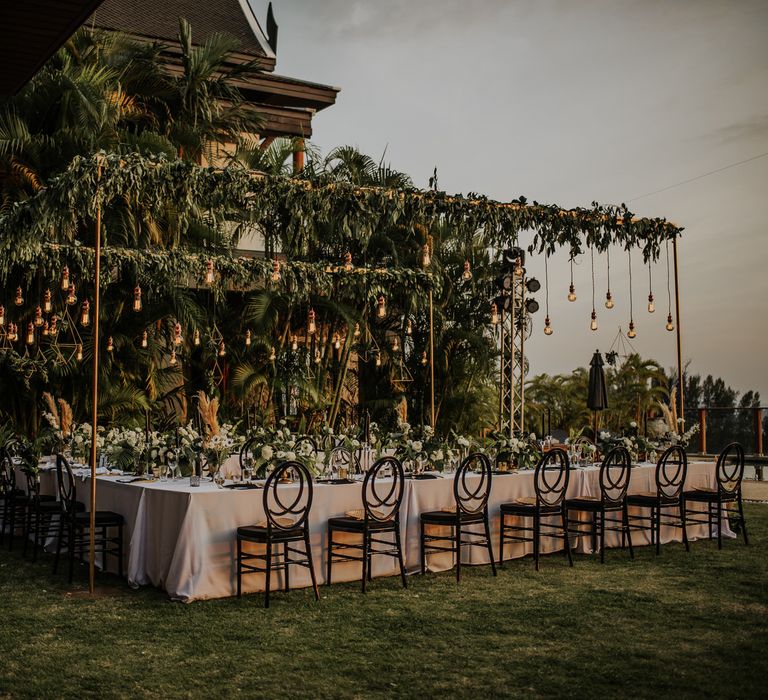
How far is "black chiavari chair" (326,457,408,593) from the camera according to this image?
23.2ft

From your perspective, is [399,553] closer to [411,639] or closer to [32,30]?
[411,639]

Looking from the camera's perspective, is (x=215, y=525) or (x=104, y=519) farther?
(x=104, y=519)

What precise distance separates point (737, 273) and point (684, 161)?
2641mm

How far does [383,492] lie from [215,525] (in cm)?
157

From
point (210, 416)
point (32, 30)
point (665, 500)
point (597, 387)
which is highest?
point (32, 30)

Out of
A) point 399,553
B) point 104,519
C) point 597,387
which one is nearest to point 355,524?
point 399,553

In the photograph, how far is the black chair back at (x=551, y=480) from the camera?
809cm

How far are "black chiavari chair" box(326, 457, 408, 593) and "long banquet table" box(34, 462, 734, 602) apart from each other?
0.10m

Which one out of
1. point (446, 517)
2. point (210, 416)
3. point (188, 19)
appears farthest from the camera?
point (188, 19)

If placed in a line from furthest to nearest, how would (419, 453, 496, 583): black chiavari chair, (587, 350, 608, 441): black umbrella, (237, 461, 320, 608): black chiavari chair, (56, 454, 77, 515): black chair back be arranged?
(587, 350, 608, 441): black umbrella
(419, 453, 496, 583): black chiavari chair
(56, 454, 77, 515): black chair back
(237, 461, 320, 608): black chiavari chair

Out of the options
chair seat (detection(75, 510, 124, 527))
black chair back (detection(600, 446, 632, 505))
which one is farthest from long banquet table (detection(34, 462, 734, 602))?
black chair back (detection(600, 446, 632, 505))

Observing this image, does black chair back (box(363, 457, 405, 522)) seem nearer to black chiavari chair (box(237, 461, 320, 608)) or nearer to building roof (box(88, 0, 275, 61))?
black chiavari chair (box(237, 461, 320, 608))

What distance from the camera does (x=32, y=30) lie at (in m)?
5.14

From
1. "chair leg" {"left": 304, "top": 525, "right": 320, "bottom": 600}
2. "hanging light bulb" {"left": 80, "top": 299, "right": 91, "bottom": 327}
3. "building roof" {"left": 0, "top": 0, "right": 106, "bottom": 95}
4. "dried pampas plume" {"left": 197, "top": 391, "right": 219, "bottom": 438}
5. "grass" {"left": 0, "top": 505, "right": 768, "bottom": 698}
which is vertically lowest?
A: "grass" {"left": 0, "top": 505, "right": 768, "bottom": 698}
